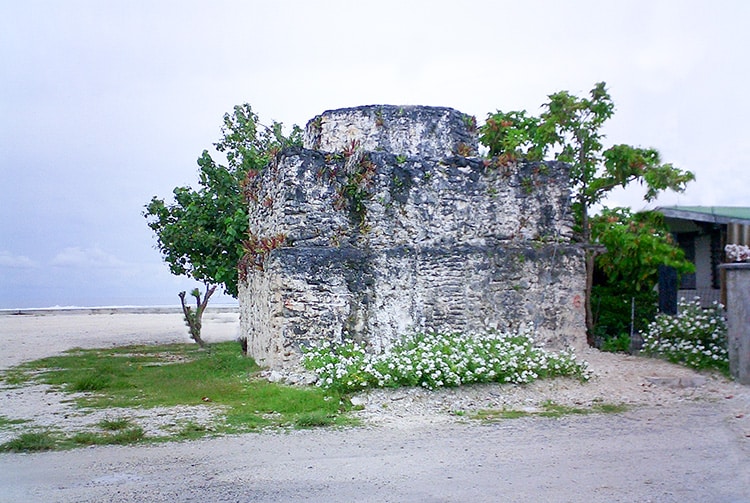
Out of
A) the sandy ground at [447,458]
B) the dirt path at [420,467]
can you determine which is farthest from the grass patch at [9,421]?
the dirt path at [420,467]

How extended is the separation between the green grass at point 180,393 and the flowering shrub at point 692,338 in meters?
6.82

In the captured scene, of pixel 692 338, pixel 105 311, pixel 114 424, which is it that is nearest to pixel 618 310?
pixel 692 338

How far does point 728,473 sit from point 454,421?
3.61 m

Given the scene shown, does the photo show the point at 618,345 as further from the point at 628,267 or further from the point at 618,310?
the point at 628,267

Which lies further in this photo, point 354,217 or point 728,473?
point 354,217

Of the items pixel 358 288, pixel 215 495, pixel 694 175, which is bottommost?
pixel 215 495

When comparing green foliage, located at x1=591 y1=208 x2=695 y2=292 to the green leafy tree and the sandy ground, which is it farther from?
the sandy ground

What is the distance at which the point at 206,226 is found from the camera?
20953 millimetres

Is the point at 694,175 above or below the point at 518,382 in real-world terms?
above

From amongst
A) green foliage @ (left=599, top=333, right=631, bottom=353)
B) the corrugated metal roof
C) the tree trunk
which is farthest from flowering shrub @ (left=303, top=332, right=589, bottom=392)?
the corrugated metal roof

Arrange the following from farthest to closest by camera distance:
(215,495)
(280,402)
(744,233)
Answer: (744,233)
(280,402)
(215,495)

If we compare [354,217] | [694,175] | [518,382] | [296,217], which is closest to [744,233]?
[694,175]

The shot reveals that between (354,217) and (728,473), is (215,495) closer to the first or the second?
(728,473)

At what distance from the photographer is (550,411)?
10.1 metres
